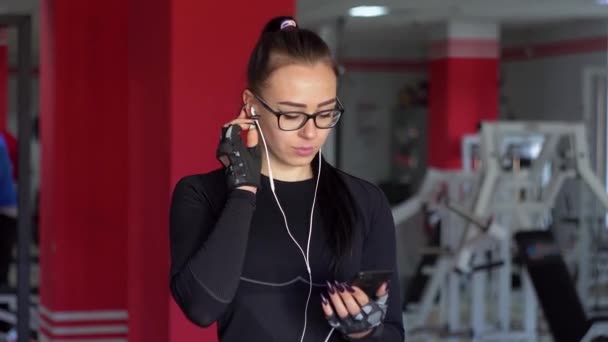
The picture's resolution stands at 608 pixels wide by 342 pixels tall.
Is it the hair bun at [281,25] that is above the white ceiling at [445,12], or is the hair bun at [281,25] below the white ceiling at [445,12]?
below

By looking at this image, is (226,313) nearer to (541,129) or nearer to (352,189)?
(352,189)

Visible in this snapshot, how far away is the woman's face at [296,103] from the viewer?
166cm

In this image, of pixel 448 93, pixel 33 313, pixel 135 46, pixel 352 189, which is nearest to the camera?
pixel 352 189

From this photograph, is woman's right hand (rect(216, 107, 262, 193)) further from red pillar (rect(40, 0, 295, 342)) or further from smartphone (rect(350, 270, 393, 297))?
red pillar (rect(40, 0, 295, 342))

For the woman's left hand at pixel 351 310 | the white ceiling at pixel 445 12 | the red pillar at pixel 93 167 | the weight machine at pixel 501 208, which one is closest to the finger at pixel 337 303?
the woman's left hand at pixel 351 310

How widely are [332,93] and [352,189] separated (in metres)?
0.20

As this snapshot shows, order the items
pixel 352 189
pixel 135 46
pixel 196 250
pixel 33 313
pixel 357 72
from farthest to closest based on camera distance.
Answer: pixel 357 72, pixel 33 313, pixel 135 46, pixel 352 189, pixel 196 250

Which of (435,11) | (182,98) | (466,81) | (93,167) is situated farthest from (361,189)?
(466,81)

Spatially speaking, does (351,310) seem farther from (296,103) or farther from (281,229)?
(296,103)

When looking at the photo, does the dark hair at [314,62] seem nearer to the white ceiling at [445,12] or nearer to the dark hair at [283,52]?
the dark hair at [283,52]

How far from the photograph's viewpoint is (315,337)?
171 centimetres

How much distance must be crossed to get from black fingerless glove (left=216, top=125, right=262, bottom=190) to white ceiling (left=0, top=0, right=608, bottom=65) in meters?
7.78

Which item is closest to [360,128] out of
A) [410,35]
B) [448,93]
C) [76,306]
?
[410,35]

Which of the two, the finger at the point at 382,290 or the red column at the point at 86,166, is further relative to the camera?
the red column at the point at 86,166
